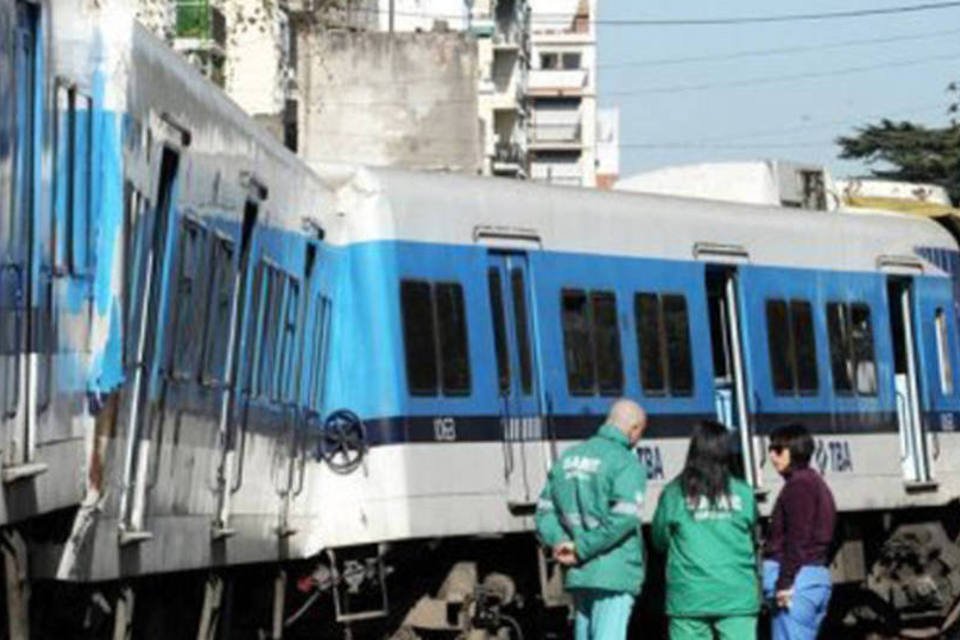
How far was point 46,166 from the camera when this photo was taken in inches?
330

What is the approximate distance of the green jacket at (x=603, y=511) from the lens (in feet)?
42.3

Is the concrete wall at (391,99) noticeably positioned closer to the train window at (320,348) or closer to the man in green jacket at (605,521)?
the train window at (320,348)

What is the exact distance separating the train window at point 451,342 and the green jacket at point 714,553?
419 centimetres

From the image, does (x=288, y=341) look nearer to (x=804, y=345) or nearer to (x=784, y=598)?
(x=784, y=598)

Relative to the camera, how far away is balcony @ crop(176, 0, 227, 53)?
42.2 m

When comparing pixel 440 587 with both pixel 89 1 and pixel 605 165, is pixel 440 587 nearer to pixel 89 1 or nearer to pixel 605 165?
pixel 89 1

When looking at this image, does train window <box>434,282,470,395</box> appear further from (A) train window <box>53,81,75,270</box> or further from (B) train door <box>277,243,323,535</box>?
(A) train window <box>53,81,75,270</box>

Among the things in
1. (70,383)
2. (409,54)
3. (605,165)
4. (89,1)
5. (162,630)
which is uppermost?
(605,165)

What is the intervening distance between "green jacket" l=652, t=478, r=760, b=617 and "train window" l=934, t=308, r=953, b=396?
10236 mm

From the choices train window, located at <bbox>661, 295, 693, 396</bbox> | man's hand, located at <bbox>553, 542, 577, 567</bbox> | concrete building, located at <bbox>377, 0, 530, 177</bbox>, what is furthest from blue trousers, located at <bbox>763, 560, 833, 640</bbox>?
concrete building, located at <bbox>377, 0, 530, 177</bbox>

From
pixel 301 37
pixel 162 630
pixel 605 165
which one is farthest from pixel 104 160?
pixel 605 165

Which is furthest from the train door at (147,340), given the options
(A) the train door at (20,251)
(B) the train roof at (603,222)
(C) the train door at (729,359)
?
(C) the train door at (729,359)

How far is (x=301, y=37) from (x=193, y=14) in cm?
437

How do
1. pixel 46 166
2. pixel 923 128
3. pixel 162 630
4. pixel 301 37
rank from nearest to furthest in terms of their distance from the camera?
pixel 46 166
pixel 162 630
pixel 301 37
pixel 923 128
